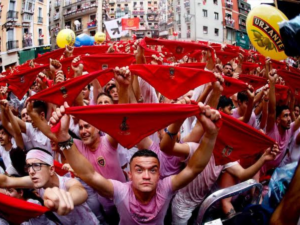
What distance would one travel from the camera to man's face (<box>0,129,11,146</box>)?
14.7 ft

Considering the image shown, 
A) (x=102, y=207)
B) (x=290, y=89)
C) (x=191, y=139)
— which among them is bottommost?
(x=102, y=207)

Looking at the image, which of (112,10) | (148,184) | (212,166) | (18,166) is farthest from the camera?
(112,10)

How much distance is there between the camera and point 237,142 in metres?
2.82

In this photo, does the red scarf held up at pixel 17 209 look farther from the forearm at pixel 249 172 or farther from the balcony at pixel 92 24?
the balcony at pixel 92 24

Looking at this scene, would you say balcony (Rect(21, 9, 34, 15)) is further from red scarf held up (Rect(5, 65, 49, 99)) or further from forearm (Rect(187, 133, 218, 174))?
forearm (Rect(187, 133, 218, 174))

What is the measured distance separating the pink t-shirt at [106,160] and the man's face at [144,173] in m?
0.55

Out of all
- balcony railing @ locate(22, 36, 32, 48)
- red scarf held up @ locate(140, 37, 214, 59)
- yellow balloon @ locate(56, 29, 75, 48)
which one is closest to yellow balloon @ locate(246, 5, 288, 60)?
red scarf held up @ locate(140, 37, 214, 59)

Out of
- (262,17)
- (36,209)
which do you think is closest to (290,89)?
(262,17)

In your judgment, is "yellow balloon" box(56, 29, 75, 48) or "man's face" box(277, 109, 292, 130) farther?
"yellow balloon" box(56, 29, 75, 48)

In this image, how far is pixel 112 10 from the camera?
6769 centimetres

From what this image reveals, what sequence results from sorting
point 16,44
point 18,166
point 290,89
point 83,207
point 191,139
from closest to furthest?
1. point 83,207
2. point 191,139
3. point 18,166
4. point 290,89
5. point 16,44

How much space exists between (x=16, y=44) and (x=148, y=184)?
33509 millimetres

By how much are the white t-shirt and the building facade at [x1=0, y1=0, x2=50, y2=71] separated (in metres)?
27.5

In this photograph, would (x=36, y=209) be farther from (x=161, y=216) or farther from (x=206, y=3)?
(x=206, y=3)
